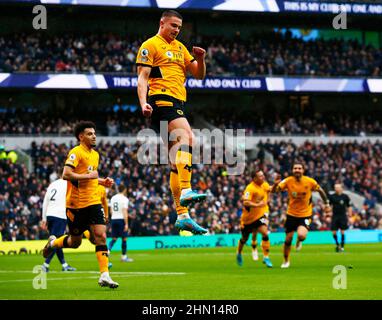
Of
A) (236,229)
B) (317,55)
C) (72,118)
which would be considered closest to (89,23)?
(72,118)

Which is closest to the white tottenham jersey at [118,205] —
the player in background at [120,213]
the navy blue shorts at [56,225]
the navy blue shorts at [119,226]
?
the player in background at [120,213]

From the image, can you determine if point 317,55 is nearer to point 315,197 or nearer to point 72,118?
point 315,197

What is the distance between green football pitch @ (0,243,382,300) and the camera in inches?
583

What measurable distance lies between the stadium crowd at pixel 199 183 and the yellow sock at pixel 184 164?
2718 cm

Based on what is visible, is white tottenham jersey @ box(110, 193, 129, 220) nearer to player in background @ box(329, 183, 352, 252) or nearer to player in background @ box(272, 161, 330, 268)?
player in background @ box(272, 161, 330, 268)

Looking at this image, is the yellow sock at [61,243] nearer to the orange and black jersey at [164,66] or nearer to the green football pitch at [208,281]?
the green football pitch at [208,281]

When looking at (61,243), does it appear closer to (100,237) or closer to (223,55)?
(100,237)

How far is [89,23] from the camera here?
57719mm

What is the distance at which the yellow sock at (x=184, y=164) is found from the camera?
12125 mm

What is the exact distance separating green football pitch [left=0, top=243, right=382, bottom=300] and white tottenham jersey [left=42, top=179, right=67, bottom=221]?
154cm

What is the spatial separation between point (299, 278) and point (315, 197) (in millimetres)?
33802

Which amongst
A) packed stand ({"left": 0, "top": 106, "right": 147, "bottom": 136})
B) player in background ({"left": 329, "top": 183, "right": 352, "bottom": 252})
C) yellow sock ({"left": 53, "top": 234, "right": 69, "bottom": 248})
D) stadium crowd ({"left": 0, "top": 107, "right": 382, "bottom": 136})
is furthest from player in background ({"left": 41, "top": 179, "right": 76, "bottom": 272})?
stadium crowd ({"left": 0, "top": 107, "right": 382, "bottom": 136})

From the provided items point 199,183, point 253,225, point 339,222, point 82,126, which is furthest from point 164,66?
point 199,183

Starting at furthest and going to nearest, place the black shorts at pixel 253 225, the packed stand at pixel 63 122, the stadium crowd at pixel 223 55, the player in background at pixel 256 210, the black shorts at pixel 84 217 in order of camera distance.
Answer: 1. the stadium crowd at pixel 223 55
2. the packed stand at pixel 63 122
3. the black shorts at pixel 253 225
4. the player in background at pixel 256 210
5. the black shorts at pixel 84 217
